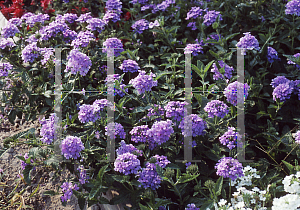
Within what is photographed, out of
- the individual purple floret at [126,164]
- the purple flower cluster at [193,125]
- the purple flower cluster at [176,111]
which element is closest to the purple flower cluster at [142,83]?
the purple flower cluster at [176,111]

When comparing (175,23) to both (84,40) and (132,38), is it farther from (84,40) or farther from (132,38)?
(84,40)

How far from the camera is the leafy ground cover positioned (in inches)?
77.4

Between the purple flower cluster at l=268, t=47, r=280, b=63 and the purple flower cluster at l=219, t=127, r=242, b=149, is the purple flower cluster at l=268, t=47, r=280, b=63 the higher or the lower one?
the higher one

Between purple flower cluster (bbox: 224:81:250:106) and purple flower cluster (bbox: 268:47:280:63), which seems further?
purple flower cluster (bbox: 268:47:280:63)

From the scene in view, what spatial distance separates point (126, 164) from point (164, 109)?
608 mm

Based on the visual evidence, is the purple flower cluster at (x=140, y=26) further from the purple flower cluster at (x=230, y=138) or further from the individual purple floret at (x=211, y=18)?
the purple flower cluster at (x=230, y=138)

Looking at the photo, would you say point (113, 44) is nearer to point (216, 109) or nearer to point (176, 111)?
point (176, 111)

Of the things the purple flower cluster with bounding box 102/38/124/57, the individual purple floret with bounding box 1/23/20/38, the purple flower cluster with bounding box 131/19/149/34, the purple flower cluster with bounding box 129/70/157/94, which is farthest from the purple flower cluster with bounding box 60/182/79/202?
the purple flower cluster with bounding box 131/19/149/34

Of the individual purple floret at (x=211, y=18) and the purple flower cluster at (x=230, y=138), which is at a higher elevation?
the individual purple floret at (x=211, y=18)

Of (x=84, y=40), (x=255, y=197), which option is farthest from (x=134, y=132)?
(x=84, y=40)

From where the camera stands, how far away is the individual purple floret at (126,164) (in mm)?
1866

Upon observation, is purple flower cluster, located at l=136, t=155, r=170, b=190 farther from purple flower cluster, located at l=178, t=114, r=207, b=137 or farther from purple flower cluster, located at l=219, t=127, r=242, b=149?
purple flower cluster, located at l=219, t=127, r=242, b=149

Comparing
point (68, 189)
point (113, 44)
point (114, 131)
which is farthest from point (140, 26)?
point (68, 189)

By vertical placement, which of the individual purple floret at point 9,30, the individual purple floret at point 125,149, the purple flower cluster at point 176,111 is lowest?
the individual purple floret at point 125,149
